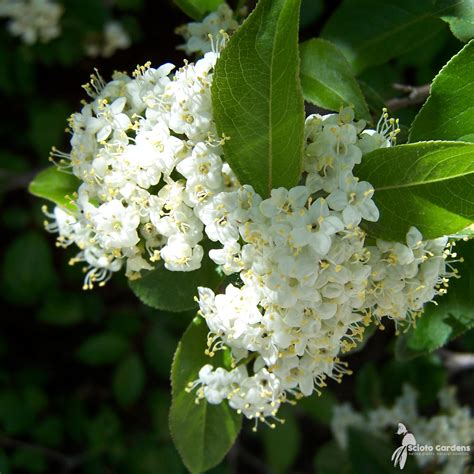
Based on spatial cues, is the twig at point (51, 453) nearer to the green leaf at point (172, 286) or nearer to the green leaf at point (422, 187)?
the green leaf at point (172, 286)

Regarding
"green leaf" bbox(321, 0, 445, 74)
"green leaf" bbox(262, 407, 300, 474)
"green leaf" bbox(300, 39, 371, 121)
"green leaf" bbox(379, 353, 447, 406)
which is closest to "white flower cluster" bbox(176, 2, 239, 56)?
"green leaf" bbox(300, 39, 371, 121)

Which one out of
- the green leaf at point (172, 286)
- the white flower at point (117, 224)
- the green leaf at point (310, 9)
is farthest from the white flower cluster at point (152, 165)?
the green leaf at point (310, 9)

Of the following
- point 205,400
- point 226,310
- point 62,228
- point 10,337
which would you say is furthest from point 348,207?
point 10,337

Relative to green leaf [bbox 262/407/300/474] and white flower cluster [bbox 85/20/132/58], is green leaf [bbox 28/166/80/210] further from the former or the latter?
green leaf [bbox 262/407/300/474]

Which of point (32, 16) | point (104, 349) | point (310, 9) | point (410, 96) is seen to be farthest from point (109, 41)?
point (410, 96)

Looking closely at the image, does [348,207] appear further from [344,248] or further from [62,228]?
[62,228]

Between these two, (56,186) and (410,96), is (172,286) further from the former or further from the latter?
(410,96)
